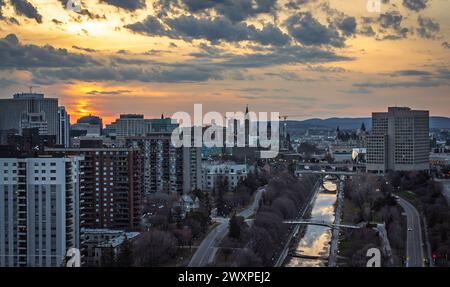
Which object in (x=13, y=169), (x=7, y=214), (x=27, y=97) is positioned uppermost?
(x=27, y=97)

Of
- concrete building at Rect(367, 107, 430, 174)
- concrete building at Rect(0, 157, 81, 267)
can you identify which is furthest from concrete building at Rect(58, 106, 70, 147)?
concrete building at Rect(0, 157, 81, 267)

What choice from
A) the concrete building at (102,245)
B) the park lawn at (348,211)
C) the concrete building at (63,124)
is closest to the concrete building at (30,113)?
the concrete building at (63,124)

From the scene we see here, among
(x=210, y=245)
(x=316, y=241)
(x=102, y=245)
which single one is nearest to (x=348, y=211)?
(x=316, y=241)

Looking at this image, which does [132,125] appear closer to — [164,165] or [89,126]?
[89,126]

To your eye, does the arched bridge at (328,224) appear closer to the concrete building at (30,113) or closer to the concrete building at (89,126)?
the concrete building at (30,113)

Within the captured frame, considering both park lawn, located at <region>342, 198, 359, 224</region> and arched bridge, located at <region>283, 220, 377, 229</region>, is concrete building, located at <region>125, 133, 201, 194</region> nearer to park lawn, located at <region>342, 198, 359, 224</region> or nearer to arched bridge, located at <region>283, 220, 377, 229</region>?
arched bridge, located at <region>283, 220, 377, 229</region>

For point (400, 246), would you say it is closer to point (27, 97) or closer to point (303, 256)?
point (303, 256)
